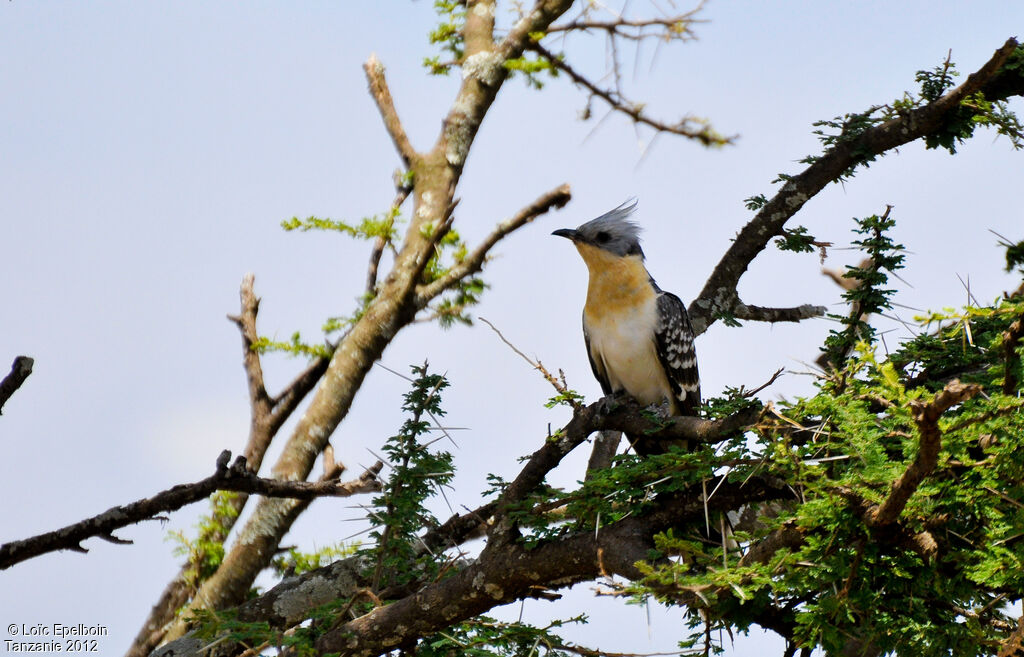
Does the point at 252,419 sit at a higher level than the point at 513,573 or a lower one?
higher

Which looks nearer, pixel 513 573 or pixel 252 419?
pixel 513 573

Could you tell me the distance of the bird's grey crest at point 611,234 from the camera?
676 cm

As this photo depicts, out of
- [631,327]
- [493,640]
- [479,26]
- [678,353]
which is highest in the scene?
[479,26]

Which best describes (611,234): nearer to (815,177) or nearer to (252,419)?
(815,177)

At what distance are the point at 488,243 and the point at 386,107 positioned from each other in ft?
9.48

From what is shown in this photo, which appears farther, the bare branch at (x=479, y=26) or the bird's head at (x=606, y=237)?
the bare branch at (x=479, y=26)

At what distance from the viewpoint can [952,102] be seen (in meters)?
6.19

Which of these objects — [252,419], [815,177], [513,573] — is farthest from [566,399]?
[252,419]

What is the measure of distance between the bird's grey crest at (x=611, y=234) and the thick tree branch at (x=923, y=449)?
3745 millimetres

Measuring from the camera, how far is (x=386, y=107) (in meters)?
10.5

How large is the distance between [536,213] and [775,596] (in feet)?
16.5

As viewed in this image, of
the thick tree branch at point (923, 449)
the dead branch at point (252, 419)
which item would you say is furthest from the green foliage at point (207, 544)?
the thick tree branch at point (923, 449)

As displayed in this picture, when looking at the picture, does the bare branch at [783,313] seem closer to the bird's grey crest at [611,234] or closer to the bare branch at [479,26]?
the bird's grey crest at [611,234]

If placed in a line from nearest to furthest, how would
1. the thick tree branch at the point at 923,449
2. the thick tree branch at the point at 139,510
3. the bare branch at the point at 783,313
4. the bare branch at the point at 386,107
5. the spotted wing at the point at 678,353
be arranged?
the thick tree branch at the point at 923,449 → the thick tree branch at the point at 139,510 → the spotted wing at the point at 678,353 → the bare branch at the point at 783,313 → the bare branch at the point at 386,107
